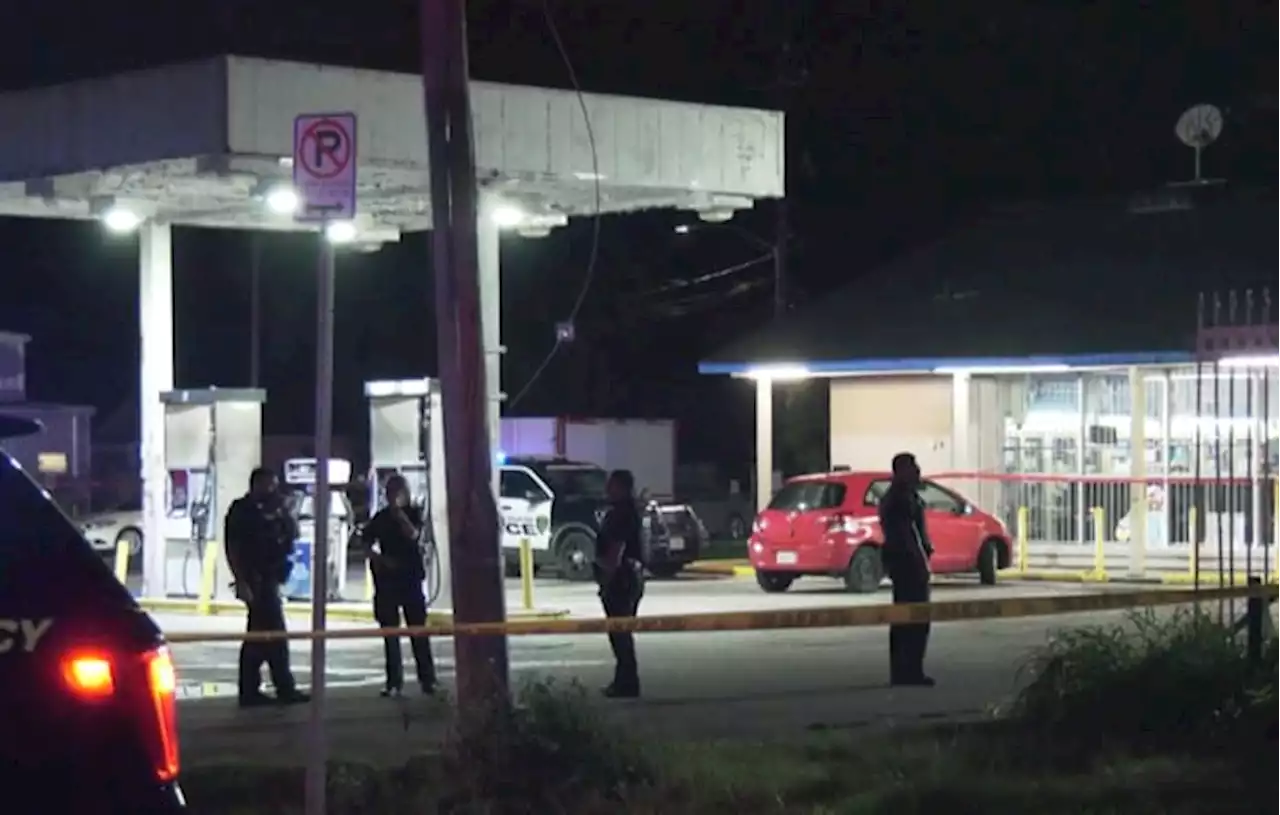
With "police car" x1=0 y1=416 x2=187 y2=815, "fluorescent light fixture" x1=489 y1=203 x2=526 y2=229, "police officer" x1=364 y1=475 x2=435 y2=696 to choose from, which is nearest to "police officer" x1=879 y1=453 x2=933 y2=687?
"police officer" x1=364 y1=475 x2=435 y2=696

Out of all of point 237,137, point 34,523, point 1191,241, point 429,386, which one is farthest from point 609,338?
point 34,523

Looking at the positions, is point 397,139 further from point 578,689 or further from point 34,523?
point 34,523

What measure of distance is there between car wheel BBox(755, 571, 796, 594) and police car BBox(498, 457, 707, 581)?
3.35m

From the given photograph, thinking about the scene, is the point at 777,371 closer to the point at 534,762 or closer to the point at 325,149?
the point at 534,762

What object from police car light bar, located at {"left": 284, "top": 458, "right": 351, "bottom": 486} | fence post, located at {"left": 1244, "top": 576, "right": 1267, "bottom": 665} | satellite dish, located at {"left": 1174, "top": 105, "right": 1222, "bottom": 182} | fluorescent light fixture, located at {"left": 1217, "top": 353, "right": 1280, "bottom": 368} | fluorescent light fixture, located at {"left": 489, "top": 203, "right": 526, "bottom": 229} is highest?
satellite dish, located at {"left": 1174, "top": 105, "right": 1222, "bottom": 182}

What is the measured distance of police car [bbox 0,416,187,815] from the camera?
5324mm

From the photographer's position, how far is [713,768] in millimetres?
11758

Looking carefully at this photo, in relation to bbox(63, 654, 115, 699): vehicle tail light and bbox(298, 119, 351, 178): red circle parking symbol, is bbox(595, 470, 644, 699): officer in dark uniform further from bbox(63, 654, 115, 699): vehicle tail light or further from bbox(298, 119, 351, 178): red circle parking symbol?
bbox(63, 654, 115, 699): vehicle tail light

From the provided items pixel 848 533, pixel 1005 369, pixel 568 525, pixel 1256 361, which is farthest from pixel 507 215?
pixel 1256 361

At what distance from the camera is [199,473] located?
2742cm

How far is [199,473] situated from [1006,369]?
11.9m

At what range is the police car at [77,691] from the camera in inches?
210

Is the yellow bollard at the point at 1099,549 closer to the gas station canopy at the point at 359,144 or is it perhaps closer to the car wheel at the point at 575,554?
the car wheel at the point at 575,554

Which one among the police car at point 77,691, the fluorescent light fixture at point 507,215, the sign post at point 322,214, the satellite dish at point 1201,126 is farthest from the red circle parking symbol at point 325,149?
the satellite dish at point 1201,126
